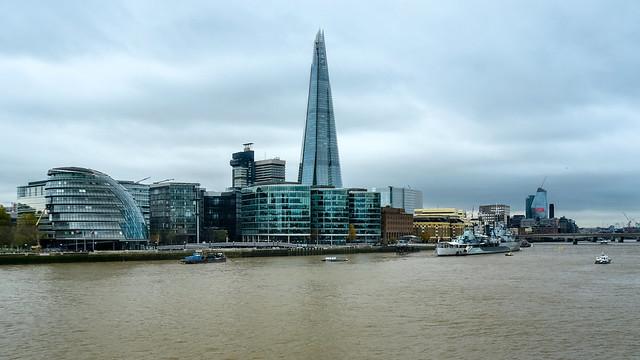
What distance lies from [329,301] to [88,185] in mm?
93467

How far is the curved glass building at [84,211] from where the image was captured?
404 ft

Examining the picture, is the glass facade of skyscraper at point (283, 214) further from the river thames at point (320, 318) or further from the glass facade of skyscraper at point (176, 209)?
the river thames at point (320, 318)

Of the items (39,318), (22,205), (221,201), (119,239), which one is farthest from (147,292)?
(221,201)

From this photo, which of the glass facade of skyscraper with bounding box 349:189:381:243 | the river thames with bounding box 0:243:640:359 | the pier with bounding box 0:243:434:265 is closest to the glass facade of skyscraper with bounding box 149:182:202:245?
the glass facade of skyscraper with bounding box 349:189:381:243

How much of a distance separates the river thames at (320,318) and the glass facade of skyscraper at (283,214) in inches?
4409

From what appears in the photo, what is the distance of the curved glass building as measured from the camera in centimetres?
12325

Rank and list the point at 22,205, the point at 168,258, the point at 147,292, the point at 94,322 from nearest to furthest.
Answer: the point at 94,322 < the point at 147,292 < the point at 168,258 < the point at 22,205

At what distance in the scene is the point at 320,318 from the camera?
3550 centimetres

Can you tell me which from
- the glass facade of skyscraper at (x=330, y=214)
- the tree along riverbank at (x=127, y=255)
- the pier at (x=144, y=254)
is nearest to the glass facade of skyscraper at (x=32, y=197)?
the pier at (x=144, y=254)

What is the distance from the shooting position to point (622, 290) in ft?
162

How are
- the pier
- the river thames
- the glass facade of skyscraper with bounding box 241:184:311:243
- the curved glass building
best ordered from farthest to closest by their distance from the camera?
the glass facade of skyscraper with bounding box 241:184:311:243 < the curved glass building < the pier < the river thames

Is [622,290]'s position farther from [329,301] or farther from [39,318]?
[39,318]

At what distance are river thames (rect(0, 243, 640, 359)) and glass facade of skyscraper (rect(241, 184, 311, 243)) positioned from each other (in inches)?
4409

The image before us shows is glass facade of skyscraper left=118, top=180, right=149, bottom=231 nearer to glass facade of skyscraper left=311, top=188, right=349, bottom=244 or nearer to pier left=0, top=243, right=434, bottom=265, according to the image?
glass facade of skyscraper left=311, top=188, right=349, bottom=244
